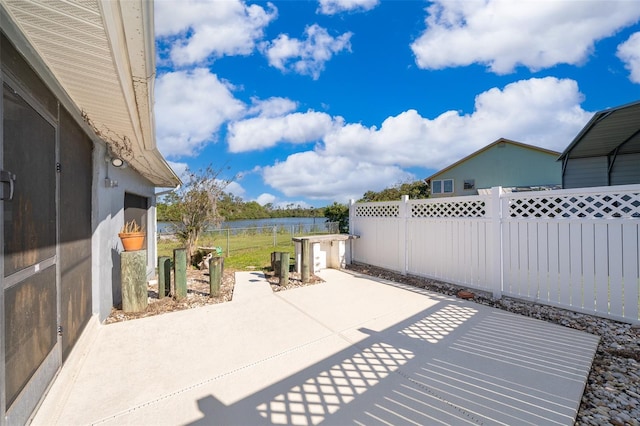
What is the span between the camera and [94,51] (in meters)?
1.77

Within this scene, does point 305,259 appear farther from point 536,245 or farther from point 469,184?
point 469,184

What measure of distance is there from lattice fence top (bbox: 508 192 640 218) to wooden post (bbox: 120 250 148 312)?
597 centimetres

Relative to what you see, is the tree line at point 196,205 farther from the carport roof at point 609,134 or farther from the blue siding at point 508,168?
the blue siding at point 508,168

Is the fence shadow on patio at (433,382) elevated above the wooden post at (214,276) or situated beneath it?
situated beneath

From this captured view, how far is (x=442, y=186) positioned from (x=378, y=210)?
13131mm

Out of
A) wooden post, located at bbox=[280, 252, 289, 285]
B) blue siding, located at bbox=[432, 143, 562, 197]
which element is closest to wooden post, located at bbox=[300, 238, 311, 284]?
wooden post, located at bbox=[280, 252, 289, 285]

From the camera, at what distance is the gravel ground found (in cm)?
203

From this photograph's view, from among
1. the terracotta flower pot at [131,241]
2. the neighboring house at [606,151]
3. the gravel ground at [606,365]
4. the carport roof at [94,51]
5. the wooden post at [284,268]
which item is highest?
the neighboring house at [606,151]

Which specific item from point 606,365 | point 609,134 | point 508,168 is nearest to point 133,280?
point 606,365

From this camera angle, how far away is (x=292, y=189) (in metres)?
29.7

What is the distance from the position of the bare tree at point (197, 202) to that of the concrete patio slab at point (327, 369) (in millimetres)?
4596

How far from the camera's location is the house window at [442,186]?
18094 mm

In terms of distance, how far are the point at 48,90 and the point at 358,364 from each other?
365 centimetres

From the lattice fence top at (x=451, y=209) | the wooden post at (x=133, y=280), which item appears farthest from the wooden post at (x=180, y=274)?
the lattice fence top at (x=451, y=209)
